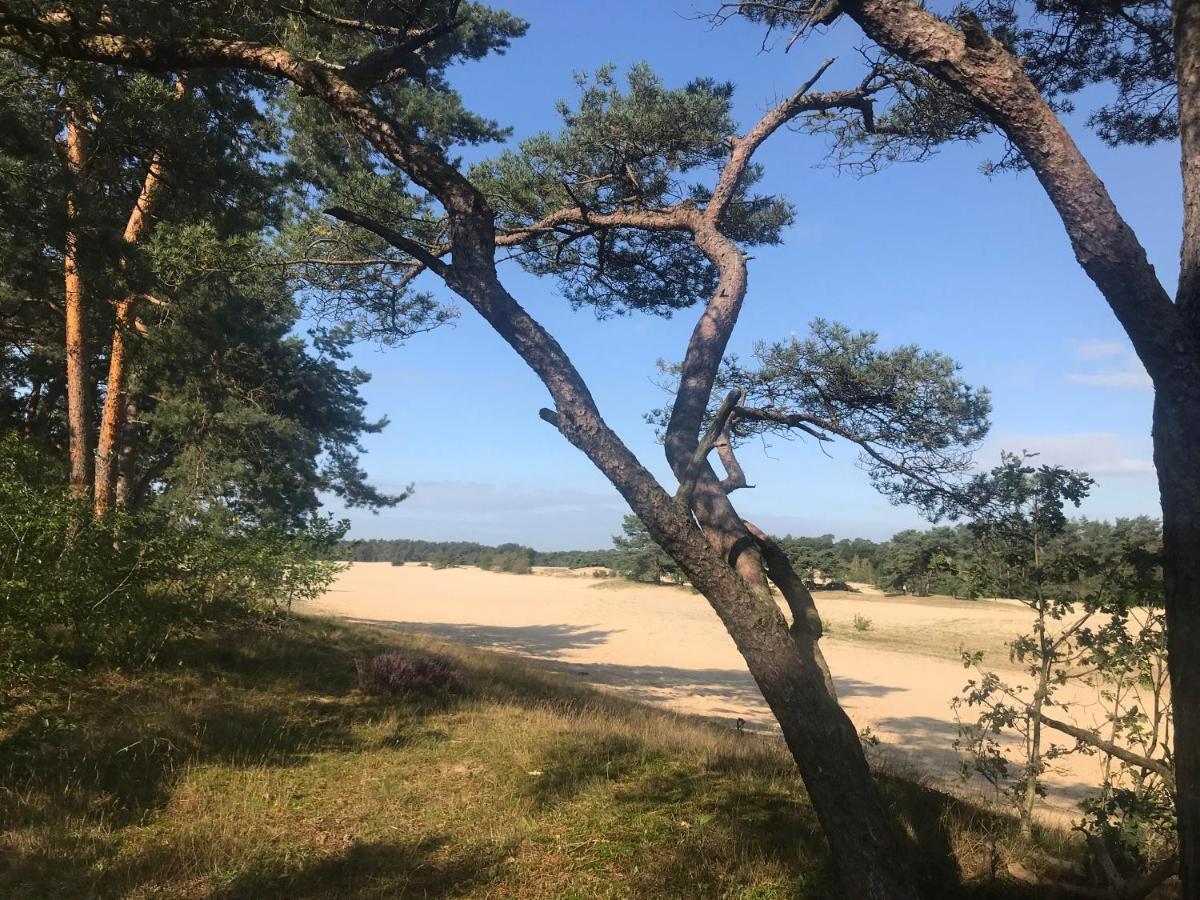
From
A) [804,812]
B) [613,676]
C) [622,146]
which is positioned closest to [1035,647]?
[804,812]

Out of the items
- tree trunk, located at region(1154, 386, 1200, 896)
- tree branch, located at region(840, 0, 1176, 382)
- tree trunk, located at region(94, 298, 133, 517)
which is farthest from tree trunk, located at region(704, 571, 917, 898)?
tree trunk, located at region(94, 298, 133, 517)

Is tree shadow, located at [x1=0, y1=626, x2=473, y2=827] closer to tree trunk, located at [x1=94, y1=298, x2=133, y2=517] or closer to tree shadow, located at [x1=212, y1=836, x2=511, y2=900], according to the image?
tree shadow, located at [x1=212, y1=836, x2=511, y2=900]

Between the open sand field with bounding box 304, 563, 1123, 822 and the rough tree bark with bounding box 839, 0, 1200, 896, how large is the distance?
197 centimetres

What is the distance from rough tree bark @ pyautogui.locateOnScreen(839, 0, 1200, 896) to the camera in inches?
91.6

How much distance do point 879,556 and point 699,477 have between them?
5143 cm

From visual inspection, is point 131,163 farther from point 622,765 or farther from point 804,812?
point 804,812

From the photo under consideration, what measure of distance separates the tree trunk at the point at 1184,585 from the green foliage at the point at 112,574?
5.84m

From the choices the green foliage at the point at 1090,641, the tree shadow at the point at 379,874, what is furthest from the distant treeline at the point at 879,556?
the tree shadow at the point at 379,874

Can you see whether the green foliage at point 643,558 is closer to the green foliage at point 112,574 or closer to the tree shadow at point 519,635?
the tree shadow at point 519,635

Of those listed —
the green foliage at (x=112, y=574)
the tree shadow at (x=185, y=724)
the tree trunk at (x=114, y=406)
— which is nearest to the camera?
the tree shadow at (x=185, y=724)

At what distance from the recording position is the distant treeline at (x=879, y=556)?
172 inches

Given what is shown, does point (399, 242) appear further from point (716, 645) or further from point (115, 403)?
point (716, 645)

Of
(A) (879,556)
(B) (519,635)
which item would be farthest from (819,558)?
(B) (519,635)

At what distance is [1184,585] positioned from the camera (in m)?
2.35
